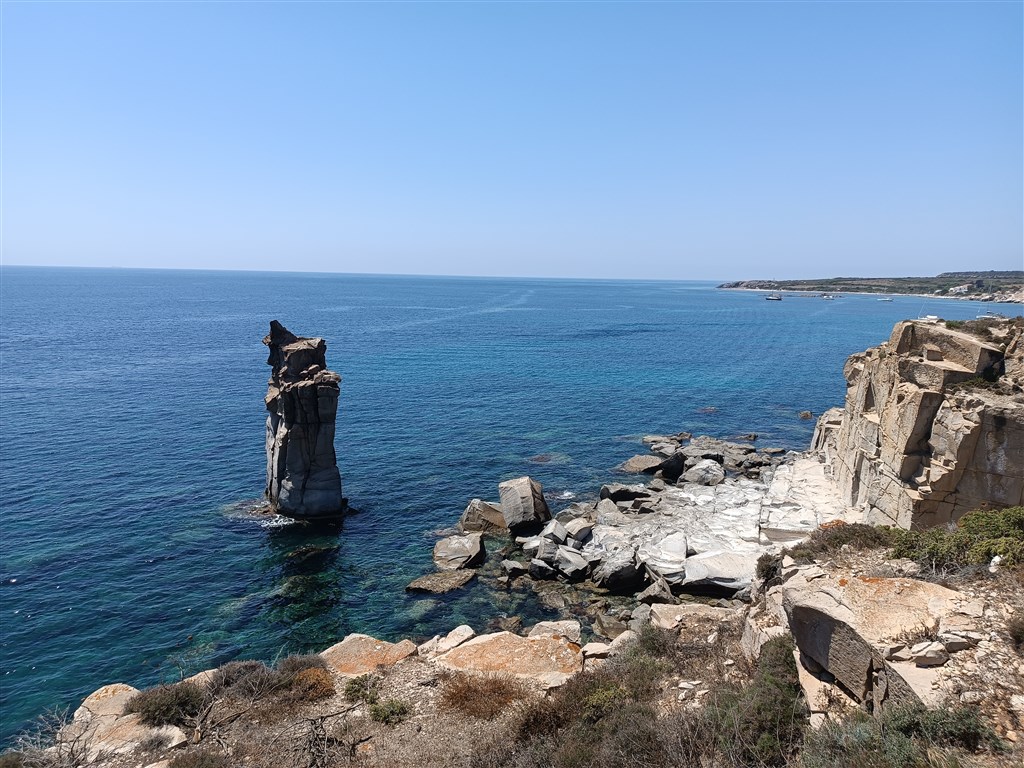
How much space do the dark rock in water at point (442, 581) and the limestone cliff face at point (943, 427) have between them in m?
19.2

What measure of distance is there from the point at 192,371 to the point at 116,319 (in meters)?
68.2

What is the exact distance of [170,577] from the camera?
94.5 ft

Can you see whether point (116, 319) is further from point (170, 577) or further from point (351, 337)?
point (170, 577)

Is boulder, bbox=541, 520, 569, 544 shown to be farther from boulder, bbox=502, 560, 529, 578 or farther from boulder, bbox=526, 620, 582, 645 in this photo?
boulder, bbox=526, 620, 582, 645

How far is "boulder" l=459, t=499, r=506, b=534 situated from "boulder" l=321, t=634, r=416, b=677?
47.4ft

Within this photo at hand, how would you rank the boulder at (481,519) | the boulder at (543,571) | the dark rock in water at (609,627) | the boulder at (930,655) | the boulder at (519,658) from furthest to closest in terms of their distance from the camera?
the boulder at (481,519) < the boulder at (543,571) < the dark rock in water at (609,627) < the boulder at (519,658) < the boulder at (930,655)

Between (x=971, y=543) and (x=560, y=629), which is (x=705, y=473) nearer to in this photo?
(x=560, y=629)

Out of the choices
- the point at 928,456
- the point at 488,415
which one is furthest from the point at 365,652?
the point at 488,415

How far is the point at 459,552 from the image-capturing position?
31.1 meters

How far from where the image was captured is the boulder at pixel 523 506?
33.8 m

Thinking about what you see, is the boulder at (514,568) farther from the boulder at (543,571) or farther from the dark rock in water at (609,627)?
the dark rock in water at (609,627)

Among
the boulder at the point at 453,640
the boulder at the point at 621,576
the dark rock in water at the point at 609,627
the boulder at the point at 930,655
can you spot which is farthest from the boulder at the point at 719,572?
the boulder at the point at 930,655

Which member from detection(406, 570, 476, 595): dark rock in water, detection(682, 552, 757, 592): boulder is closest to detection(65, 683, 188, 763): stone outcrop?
detection(406, 570, 476, 595): dark rock in water

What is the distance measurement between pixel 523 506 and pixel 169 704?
69.5 ft
